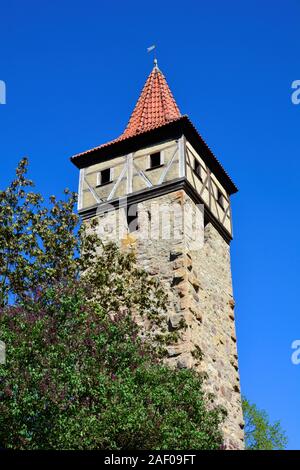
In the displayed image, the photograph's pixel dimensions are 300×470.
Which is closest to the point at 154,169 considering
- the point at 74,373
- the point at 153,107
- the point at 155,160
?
the point at 155,160

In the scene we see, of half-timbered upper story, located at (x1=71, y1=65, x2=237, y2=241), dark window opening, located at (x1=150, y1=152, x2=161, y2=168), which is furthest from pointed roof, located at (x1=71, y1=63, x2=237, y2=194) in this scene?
dark window opening, located at (x1=150, y1=152, x2=161, y2=168)

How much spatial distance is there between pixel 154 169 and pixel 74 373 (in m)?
8.01

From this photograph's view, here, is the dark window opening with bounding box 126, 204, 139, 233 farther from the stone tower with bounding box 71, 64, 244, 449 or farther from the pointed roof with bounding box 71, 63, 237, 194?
the pointed roof with bounding box 71, 63, 237, 194

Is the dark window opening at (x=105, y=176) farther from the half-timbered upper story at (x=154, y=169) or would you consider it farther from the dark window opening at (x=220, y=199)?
the dark window opening at (x=220, y=199)

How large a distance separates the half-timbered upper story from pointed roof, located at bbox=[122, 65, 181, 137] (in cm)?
6

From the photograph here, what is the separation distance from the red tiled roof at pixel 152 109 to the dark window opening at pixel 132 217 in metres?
2.23

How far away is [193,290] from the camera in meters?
14.1

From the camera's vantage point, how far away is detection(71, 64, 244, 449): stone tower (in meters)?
13.9

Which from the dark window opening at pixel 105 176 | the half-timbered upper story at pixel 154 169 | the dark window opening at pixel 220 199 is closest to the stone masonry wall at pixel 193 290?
the half-timbered upper story at pixel 154 169

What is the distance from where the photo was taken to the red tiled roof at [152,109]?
702 inches

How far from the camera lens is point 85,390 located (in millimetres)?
9383

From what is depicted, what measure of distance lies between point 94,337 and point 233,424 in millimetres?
5604

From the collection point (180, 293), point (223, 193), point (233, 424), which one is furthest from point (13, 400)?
point (223, 193)

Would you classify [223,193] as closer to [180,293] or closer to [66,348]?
[180,293]
